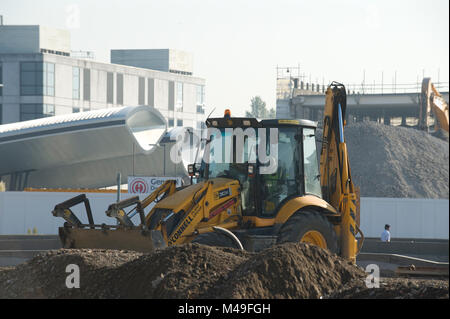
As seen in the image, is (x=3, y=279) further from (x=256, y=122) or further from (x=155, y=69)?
(x=155, y=69)

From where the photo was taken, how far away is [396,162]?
5356 cm

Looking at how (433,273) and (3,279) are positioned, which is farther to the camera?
(3,279)

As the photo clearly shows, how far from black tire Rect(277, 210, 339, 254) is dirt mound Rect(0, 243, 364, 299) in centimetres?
170

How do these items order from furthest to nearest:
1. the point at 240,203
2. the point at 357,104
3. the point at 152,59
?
1. the point at 152,59
2. the point at 357,104
3. the point at 240,203

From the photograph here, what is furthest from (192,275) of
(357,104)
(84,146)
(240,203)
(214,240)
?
(357,104)

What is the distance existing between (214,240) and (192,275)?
9.18 ft

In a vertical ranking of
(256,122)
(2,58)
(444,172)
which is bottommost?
(444,172)

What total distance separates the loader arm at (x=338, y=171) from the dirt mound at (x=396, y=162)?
112 ft

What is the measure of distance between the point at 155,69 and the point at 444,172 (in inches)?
2221

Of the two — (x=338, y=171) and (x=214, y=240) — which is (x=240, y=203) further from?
(x=338, y=171)

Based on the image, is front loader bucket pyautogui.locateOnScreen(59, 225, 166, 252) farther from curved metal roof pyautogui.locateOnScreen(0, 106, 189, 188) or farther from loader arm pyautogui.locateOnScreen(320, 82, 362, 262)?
curved metal roof pyautogui.locateOnScreen(0, 106, 189, 188)
